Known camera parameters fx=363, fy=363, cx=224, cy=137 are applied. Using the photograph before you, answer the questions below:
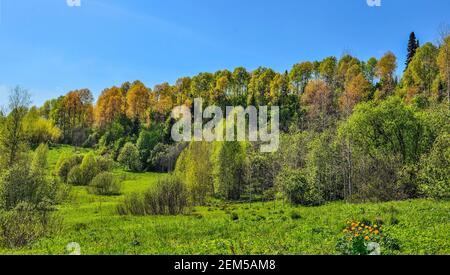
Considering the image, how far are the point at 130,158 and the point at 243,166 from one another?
43.5 metres

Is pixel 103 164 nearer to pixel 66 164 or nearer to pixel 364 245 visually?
pixel 66 164

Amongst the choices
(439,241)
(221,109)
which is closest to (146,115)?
(221,109)

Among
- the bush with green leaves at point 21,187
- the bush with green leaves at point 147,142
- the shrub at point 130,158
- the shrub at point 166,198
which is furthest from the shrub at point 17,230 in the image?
the bush with green leaves at point 147,142

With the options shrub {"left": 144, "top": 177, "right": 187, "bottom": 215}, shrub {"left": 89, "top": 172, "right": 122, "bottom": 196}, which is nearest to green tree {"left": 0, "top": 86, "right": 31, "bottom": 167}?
shrub {"left": 144, "top": 177, "right": 187, "bottom": 215}

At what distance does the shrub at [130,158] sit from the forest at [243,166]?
315mm

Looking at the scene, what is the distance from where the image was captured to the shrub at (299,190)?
48.0 metres

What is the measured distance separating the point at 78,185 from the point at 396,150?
6449 cm

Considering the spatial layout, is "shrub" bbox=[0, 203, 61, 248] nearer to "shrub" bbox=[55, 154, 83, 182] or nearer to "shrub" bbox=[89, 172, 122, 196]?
"shrub" bbox=[89, 172, 122, 196]

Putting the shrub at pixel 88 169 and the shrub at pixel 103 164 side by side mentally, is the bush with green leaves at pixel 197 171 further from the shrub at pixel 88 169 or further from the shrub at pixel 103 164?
the shrub at pixel 103 164

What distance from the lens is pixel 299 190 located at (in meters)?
48.4

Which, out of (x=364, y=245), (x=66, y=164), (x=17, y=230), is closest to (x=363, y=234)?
(x=364, y=245)

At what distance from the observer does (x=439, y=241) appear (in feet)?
45.4

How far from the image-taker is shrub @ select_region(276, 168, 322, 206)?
48.0m
